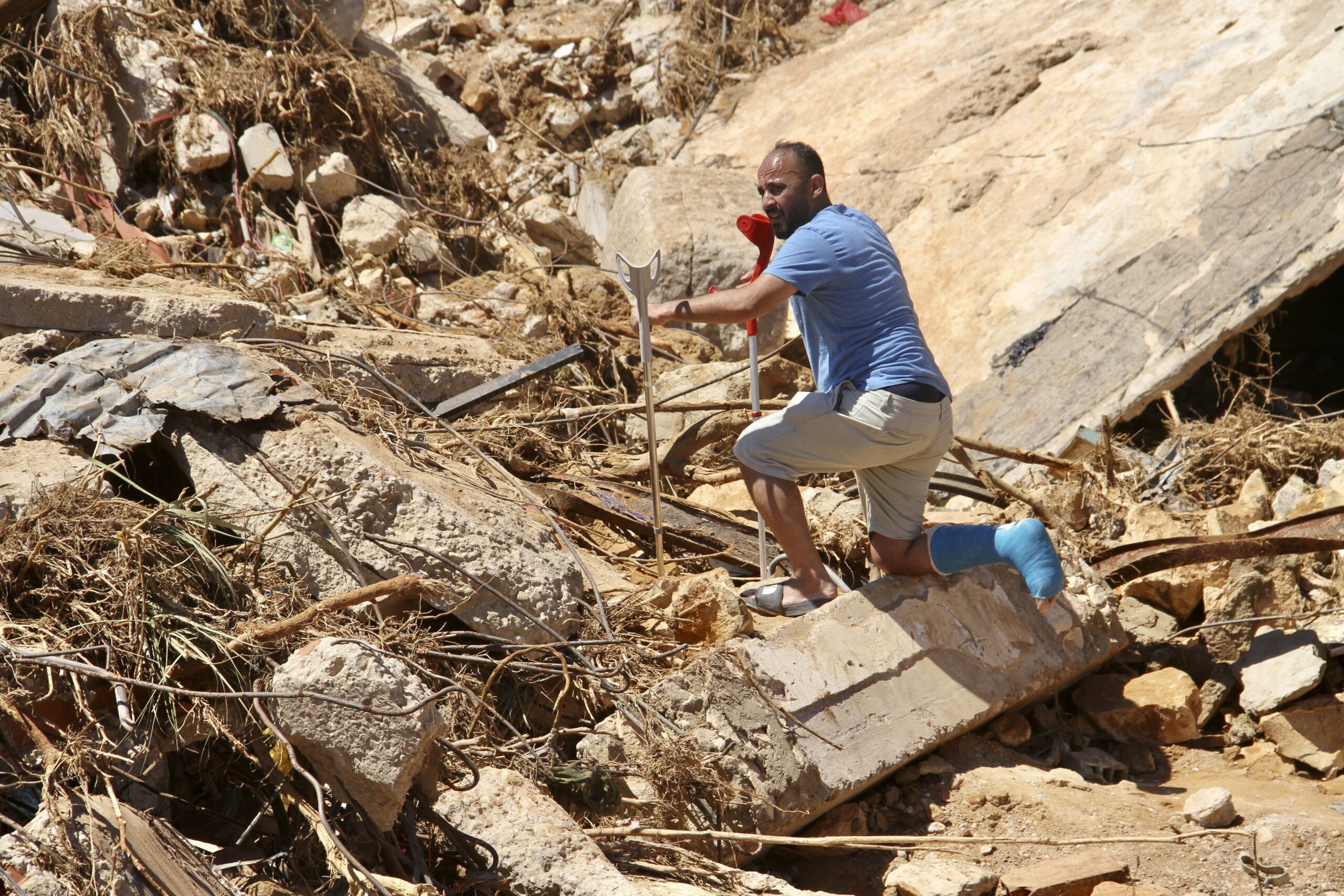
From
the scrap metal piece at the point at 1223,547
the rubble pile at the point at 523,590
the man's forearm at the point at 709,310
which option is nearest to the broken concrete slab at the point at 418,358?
the rubble pile at the point at 523,590

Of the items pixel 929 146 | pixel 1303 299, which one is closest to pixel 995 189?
pixel 929 146

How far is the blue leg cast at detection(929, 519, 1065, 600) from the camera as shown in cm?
330

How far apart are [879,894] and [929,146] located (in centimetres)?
486

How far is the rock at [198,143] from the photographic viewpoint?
6.12 m

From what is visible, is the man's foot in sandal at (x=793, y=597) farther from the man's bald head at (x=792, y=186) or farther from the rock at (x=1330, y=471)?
the rock at (x=1330, y=471)

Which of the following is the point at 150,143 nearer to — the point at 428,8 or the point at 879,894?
the point at 428,8

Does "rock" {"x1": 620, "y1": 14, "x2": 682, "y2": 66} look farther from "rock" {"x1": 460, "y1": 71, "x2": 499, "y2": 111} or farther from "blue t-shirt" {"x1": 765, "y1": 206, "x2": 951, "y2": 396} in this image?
"blue t-shirt" {"x1": 765, "y1": 206, "x2": 951, "y2": 396}

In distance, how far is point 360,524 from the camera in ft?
10.1

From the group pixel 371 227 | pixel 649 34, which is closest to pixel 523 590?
pixel 371 227

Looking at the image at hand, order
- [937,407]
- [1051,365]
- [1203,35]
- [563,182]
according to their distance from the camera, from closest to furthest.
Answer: [937,407] < [1051,365] < [1203,35] < [563,182]

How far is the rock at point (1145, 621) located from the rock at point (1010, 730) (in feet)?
2.42

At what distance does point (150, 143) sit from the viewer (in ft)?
20.1

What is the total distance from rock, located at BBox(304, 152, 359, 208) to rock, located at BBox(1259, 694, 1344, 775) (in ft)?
18.2

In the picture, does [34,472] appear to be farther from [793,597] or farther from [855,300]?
[855,300]
